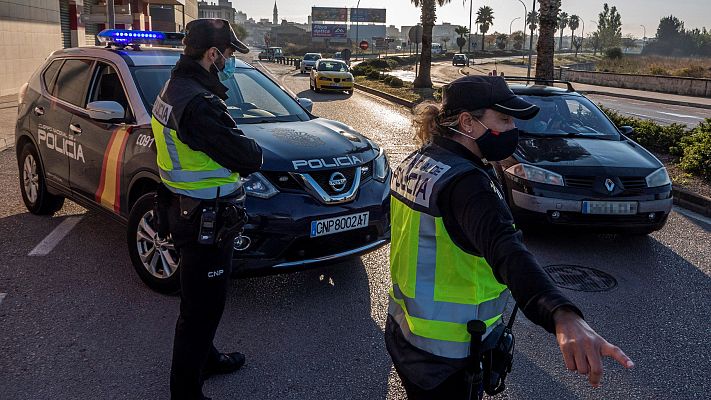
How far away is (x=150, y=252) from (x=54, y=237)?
78.1 inches

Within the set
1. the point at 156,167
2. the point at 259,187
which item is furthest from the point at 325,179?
the point at 156,167

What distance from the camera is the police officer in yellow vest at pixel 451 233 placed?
190 cm

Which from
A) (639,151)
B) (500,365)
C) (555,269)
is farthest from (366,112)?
(500,365)

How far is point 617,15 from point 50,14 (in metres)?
132

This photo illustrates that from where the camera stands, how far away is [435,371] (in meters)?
2.05

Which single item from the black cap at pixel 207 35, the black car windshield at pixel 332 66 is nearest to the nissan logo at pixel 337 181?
the black cap at pixel 207 35

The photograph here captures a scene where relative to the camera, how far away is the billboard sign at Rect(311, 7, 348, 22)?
126375 mm

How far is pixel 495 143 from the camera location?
210 centimetres

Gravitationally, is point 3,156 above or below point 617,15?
below

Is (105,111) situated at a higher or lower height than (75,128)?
higher

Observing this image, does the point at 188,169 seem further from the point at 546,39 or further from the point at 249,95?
the point at 546,39

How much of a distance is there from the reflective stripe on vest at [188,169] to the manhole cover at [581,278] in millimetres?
3099

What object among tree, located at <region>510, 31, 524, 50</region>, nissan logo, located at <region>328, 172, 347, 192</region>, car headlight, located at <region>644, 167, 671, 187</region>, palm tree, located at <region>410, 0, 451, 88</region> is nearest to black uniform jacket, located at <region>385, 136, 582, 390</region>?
nissan logo, located at <region>328, 172, 347, 192</region>

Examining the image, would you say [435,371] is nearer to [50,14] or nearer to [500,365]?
[500,365]
